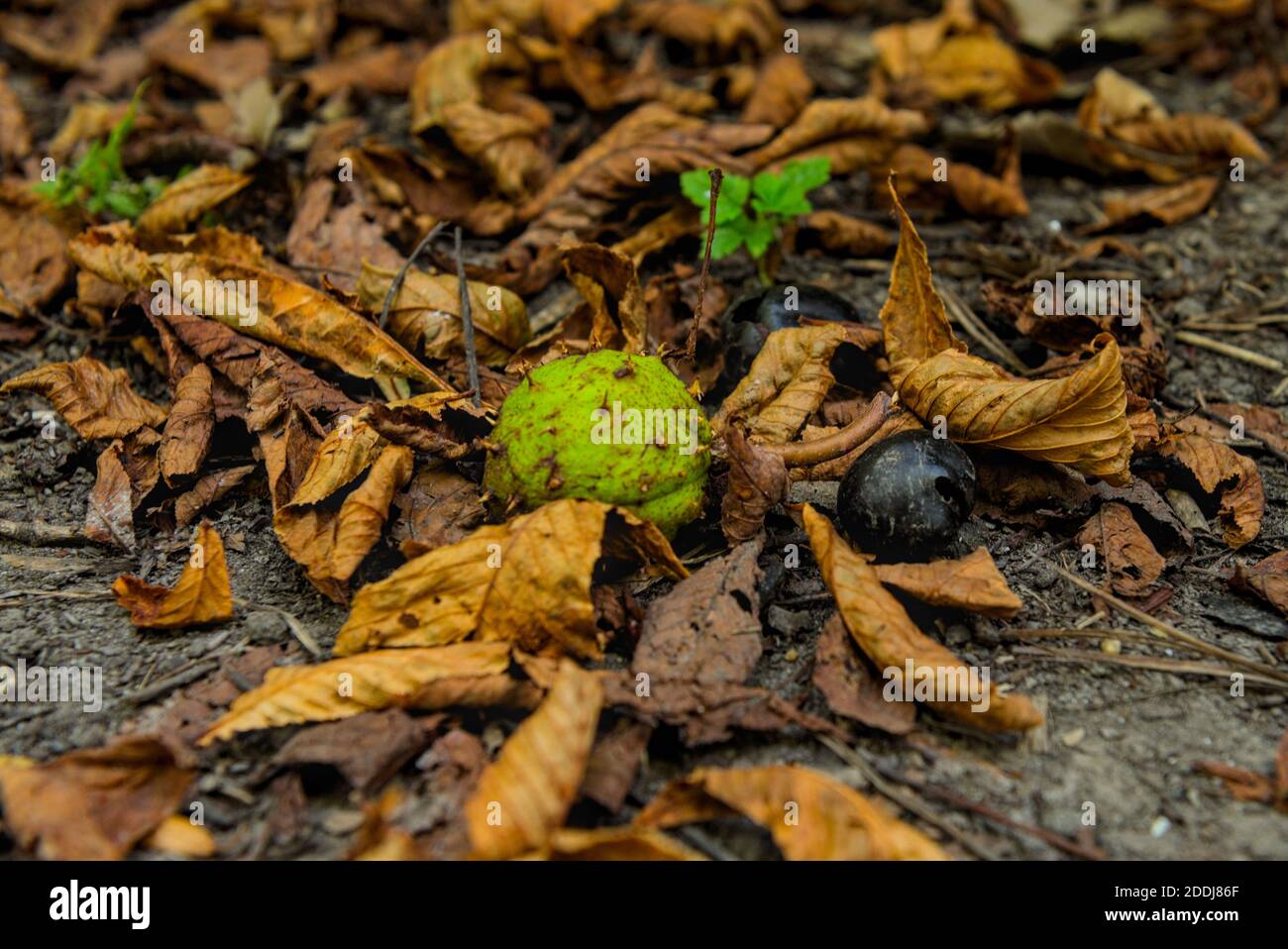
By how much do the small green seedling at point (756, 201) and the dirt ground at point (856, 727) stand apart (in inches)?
44.0

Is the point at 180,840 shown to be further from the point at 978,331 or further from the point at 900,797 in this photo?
the point at 978,331

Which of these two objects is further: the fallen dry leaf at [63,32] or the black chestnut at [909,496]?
the fallen dry leaf at [63,32]

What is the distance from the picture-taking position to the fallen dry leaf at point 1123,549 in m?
3.04

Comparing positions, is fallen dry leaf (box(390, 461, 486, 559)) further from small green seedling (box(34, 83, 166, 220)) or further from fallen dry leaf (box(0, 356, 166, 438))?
small green seedling (box(34, 83, 166, 220))

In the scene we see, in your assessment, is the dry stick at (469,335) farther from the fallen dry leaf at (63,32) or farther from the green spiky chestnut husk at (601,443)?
the fallen dry leaf at (63,32)

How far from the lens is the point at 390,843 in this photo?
86.6 inches

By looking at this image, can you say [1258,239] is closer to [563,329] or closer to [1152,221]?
[1152,221]

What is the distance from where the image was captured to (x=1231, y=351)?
159 inches

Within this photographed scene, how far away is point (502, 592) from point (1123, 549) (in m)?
1.81

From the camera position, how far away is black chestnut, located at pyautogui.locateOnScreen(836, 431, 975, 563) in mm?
2898

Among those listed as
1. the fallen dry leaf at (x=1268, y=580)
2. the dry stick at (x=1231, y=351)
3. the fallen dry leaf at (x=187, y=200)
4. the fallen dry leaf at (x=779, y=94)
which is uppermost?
the fallen dry leaf at (x=779, y=94)

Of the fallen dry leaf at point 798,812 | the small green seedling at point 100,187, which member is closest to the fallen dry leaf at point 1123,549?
the fallen dry leaf at point 798,812

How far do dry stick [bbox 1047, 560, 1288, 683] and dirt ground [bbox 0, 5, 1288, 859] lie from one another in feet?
0.11

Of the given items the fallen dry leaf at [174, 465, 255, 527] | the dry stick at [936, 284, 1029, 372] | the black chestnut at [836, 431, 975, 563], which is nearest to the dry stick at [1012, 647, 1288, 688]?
the black chestnut at [836, 431, 975, 563]
